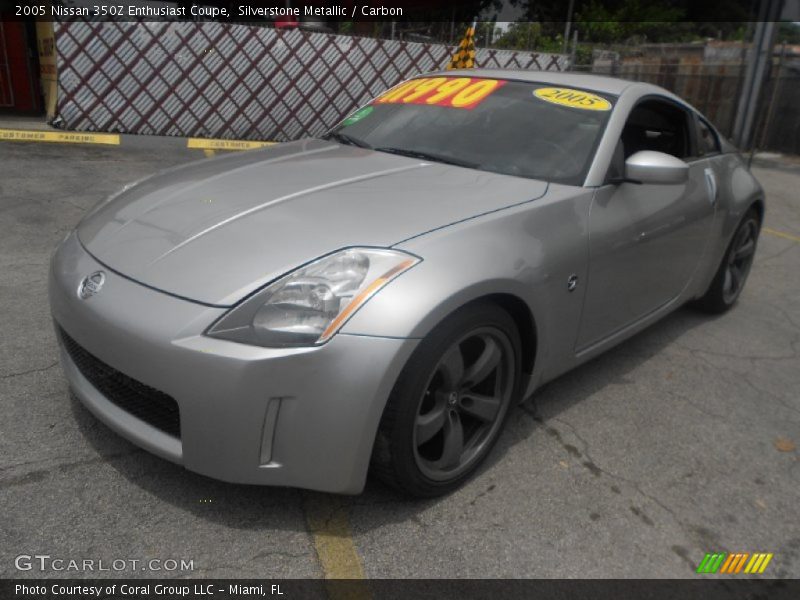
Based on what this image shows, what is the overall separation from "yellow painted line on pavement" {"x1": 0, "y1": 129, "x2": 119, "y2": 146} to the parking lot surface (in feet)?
18.9

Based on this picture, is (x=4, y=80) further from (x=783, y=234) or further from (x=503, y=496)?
(x=503, y=496)

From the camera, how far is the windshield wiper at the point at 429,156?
9.42ft

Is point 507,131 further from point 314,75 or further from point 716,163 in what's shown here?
point 314,75

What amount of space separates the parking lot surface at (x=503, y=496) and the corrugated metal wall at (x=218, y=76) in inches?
262

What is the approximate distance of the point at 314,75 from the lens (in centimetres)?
1008

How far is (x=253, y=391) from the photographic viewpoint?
184 cm

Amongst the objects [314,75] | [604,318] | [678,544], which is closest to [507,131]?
[604,318]

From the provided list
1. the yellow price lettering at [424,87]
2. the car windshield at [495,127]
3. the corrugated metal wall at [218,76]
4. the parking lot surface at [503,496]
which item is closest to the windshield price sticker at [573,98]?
the car windshield at [495,127]

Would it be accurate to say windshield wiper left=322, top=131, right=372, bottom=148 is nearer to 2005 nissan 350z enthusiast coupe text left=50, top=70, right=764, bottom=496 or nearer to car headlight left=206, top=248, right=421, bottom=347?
2005 nissan 350z enthusiast coupe text left=50, top=70, right=764, bottom=496

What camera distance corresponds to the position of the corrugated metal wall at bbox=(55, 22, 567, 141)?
9.09 meters

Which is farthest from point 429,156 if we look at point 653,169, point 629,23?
point 629,23

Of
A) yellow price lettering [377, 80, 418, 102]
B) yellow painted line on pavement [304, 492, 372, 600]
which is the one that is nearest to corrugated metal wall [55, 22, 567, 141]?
yellow price lettering [377, 80, 418, 102]

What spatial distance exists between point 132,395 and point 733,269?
370 centimetres
